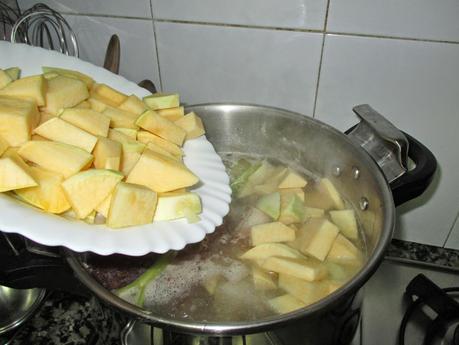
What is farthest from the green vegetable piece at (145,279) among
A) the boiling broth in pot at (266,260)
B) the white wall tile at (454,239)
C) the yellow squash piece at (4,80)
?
the white wall tile at (454,239)

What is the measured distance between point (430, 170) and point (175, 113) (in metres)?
0.39

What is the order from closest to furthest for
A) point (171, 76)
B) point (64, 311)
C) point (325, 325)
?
point (325, 325) < point (64, 311) < point (171, 76)

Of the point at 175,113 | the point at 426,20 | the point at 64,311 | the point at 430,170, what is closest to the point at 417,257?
the point at 430,170

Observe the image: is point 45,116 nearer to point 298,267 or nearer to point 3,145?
point 3,145

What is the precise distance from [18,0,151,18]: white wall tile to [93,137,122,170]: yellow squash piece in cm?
36

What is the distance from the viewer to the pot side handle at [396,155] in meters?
0.51

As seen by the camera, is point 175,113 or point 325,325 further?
point 175,113

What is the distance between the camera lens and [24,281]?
47cm

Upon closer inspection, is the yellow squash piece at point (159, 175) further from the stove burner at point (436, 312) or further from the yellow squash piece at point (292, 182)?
the stove burner at point (436, 312)

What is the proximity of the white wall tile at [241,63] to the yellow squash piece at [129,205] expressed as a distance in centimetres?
38

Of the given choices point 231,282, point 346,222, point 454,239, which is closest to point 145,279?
point 231,282

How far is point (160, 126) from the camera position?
54 cm

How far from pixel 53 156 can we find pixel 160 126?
0.51 feet

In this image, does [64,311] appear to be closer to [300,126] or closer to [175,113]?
[175,113]
